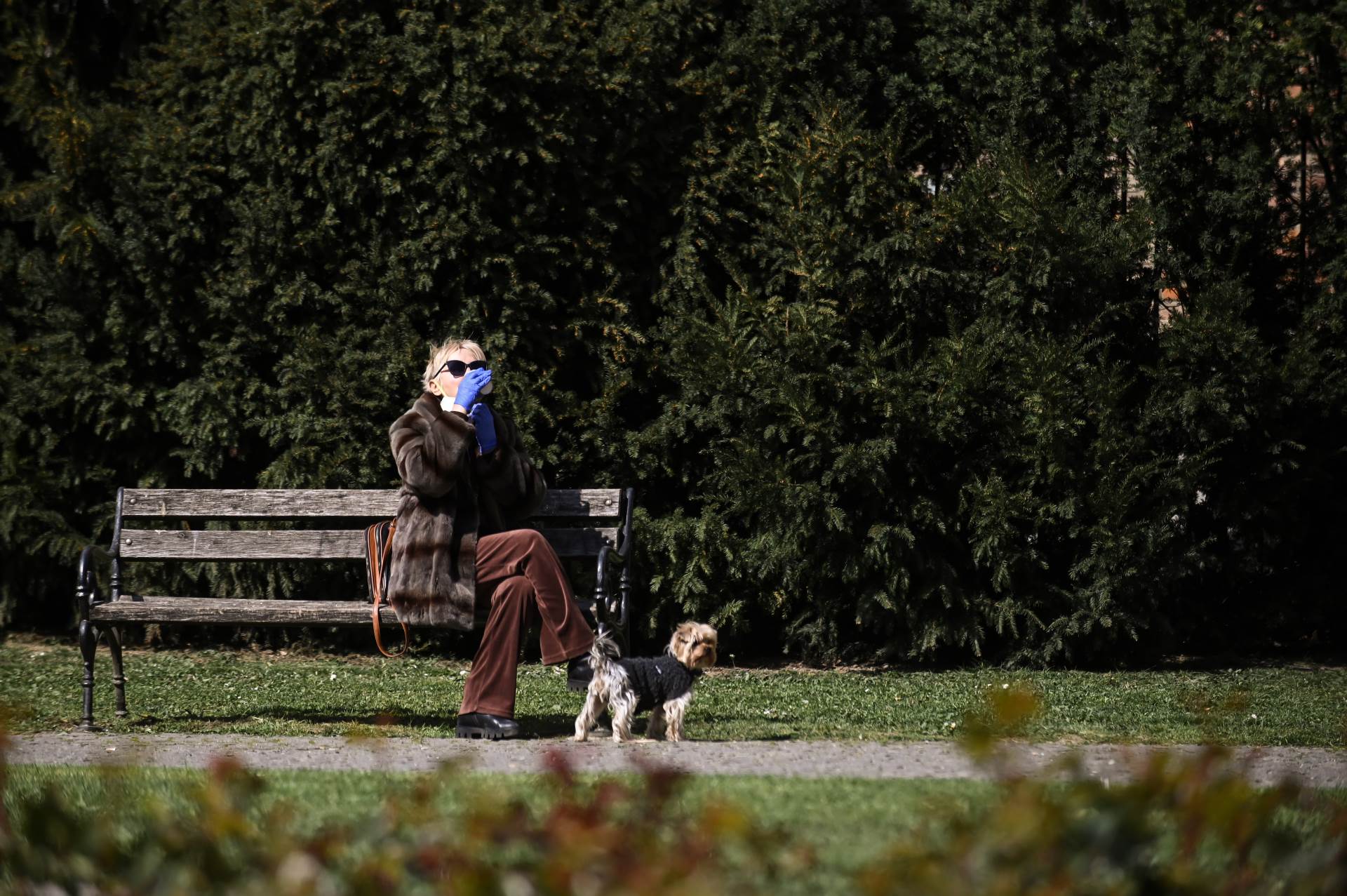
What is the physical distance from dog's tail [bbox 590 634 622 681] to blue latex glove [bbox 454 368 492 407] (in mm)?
1249

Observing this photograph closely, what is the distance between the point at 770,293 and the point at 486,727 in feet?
14.0

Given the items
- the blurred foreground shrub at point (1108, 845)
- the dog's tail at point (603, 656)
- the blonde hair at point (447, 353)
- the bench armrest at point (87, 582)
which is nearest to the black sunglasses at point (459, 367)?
the blonde hair at point (447, 353)

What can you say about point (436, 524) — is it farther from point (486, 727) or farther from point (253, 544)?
point (253, 544)

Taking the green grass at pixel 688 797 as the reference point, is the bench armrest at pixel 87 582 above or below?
above

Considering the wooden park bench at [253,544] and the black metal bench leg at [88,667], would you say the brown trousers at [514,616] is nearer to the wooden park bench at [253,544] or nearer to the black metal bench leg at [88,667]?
the wooden park bench at [253,544]

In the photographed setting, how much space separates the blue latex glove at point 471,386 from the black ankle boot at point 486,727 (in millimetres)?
1422

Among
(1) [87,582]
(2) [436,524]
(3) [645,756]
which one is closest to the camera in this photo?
(3) [645,756]

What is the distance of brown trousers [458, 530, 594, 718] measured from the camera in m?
6.55

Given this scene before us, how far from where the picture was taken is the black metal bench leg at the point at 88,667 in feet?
23.0

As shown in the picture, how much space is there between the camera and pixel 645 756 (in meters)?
5.72

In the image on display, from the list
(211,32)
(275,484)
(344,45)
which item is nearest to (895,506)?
(275,484)

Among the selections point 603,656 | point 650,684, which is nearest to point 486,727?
point 603,656

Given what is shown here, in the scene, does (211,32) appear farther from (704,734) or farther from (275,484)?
(704,734)

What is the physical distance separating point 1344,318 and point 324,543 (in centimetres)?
650
